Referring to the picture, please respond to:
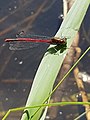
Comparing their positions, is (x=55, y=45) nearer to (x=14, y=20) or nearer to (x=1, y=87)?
(x=1, y=87)

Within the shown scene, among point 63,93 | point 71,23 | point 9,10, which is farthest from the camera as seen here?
point 9,10

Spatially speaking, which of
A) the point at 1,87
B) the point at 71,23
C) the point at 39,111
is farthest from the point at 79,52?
the point at 39,111

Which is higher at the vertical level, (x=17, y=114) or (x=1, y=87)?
(x=1, y=87)

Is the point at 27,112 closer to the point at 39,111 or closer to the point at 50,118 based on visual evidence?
the point at 39,111

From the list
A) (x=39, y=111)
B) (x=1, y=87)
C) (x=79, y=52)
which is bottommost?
(x=39, y=111)

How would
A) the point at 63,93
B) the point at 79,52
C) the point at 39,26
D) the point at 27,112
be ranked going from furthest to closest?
the point at 39,26
the point at 79,52
the point at 63,93
the point at 27,112

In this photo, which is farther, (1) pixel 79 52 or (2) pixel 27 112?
(1) pixel 79 52
